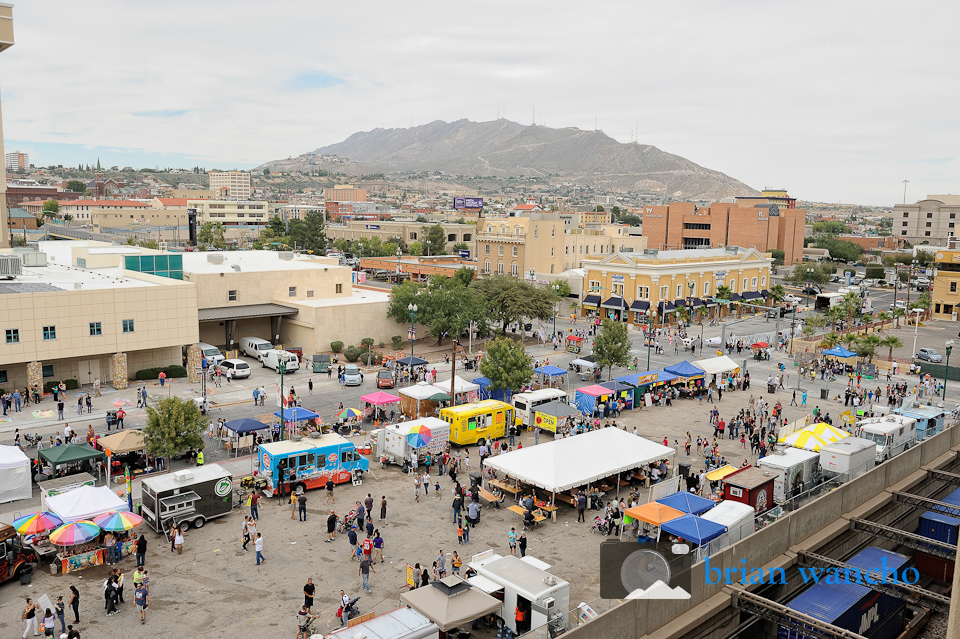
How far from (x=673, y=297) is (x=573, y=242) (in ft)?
75.3

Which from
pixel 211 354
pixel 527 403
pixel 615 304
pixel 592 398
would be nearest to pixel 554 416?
pixel 527 403

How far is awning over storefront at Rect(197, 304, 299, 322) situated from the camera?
4630cm

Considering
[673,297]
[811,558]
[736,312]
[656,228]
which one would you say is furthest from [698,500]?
[656,228]

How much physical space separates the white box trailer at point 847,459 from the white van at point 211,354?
107 ft

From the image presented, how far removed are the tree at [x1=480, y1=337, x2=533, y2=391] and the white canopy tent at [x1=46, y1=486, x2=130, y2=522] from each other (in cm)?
1976

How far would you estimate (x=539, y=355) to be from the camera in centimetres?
5119

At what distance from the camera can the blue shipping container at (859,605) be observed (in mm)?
18406

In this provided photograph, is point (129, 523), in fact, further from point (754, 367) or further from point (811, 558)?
point (754, 367)

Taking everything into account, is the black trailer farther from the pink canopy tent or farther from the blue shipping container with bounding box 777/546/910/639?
the blue shipping container with bounding box 777/546/910/639

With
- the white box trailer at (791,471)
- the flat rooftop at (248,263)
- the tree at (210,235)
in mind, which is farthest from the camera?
the tree at (210,235)

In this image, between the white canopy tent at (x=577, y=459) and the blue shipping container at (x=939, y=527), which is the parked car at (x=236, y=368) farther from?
the blue shipping container at (x=939, y=527)

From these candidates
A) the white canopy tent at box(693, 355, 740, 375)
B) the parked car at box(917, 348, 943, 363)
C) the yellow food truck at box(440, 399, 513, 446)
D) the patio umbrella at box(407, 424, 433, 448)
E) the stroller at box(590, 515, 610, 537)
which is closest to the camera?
the stroller at box(590, 515, 610, 537)

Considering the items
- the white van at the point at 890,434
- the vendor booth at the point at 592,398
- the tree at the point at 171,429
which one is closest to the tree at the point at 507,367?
the vendor booth at the point at 592,398

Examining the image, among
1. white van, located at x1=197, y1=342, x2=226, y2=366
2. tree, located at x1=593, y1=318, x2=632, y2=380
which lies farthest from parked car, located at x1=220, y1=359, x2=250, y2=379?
tree, located at x1=593, y1=318, x2=632, y2=380
